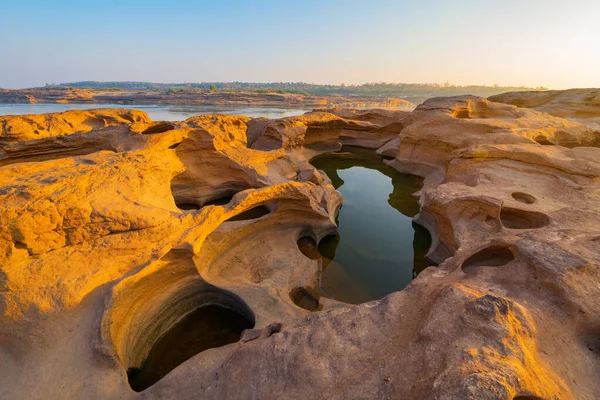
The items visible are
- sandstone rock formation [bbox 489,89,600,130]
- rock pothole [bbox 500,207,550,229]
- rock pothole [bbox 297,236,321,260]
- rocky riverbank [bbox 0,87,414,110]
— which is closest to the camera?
rock pothole [bbox 500,207,550,229]

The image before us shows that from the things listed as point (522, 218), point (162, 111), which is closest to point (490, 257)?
point (522, 218)

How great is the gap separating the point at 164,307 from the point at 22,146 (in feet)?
23.3

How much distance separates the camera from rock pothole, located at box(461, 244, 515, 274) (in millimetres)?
4586

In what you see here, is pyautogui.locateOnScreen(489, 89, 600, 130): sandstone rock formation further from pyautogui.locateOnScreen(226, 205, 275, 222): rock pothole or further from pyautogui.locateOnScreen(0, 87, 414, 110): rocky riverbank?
pyautogui.locateOnScreen(0, 87, 414, 110): rocky riverbank

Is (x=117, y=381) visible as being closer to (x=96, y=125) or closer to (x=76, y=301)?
(x=76, y=301)

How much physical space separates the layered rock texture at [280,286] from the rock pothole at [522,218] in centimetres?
5

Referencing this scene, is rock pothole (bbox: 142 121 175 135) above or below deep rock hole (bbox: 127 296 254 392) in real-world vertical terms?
above

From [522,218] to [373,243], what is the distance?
3631mm

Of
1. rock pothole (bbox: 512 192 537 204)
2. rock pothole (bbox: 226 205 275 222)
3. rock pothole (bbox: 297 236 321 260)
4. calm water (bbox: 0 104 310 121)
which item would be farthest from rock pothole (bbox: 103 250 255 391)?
calm water (bbox: 0 104 310 121)

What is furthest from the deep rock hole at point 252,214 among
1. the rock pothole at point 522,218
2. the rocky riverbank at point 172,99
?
the rocky riverbank at point 172,99

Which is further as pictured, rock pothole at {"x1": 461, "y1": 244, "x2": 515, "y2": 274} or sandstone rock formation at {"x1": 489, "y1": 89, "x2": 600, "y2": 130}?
sandstone rock formation at {"x1": 489, "y1": 89, "x2": 600, "y2": 130}

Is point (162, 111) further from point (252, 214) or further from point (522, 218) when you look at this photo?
point (522, 218)

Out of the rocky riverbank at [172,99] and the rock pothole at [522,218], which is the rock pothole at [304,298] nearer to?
the rock pothole at [522,218]

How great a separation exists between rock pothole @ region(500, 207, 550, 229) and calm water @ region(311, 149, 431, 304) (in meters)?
2.17
